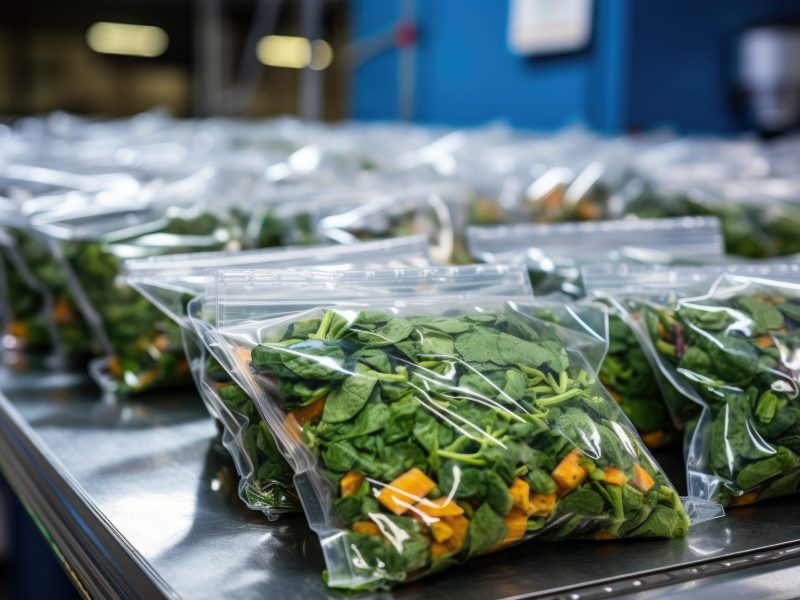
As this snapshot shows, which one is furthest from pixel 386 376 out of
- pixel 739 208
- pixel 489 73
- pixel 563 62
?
pixel 489 73

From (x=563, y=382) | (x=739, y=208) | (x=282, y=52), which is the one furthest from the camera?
(x=282, y=52)

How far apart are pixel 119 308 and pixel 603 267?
2.06 ft

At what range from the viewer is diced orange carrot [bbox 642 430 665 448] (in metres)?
0.95

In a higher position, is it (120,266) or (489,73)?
(489,73)

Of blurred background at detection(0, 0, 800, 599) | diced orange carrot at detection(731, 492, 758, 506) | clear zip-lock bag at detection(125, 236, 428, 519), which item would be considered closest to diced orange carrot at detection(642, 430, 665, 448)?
diced orange carrot at detection(731, 492, 758, 506)

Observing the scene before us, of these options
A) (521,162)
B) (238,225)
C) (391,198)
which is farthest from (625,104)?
(238,225)

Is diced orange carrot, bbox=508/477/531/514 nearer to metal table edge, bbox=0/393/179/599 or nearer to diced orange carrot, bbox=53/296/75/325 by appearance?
metal table edge, bbox=0/393/179/599

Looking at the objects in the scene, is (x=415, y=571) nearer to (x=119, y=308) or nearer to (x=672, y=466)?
(x=672, y=466)

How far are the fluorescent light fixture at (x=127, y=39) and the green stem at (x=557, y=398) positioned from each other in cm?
685

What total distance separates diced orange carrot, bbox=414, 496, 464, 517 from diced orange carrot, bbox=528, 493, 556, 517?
0.22ft

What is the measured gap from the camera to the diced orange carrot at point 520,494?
0.68m

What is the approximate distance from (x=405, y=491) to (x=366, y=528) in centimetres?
4

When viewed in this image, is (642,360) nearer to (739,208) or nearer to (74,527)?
(74,527)

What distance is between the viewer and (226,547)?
2.40 ft
